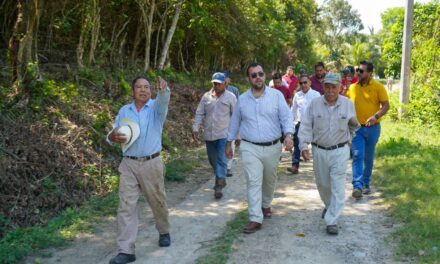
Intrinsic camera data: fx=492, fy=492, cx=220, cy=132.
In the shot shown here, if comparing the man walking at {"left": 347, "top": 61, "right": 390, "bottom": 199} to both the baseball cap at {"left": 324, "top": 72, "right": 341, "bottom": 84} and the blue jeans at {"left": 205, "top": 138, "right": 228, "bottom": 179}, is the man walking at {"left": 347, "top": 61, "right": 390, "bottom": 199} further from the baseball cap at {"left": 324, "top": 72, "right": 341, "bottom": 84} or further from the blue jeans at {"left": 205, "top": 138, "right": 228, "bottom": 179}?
the blue jeans at {"left": 205, "top": 138, "right": 228, "bottom": 179}

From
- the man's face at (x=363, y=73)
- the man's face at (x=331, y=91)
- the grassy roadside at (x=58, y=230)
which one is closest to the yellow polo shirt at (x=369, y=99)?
the man's face at (x=363, y=73)

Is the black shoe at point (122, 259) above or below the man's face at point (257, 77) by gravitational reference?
below

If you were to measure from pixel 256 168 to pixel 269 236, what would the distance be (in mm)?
821

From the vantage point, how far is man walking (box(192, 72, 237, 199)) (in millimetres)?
7784

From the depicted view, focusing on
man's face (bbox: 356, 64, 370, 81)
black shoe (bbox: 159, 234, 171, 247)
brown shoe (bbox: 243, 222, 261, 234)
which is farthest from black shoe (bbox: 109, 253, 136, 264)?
man's face (bbox: 356, 64, 370, 81)

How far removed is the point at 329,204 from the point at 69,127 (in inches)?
187

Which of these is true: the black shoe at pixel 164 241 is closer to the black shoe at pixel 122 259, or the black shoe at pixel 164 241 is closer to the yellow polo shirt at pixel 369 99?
the black shoe at pixel 122 259

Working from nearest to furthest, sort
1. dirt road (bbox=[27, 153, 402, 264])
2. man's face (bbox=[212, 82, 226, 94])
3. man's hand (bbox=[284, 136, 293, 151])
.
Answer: dirt road (bbox=[27, 153, 402, 264]), man's hand (bbox=[284, 136, 293, 151]), man's face (bbox=[212, 82, 226, 94])

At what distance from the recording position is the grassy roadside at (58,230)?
5.28 m

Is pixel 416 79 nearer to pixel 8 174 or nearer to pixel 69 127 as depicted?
pixel 69 127

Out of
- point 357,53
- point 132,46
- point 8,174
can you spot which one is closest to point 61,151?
point 8,174

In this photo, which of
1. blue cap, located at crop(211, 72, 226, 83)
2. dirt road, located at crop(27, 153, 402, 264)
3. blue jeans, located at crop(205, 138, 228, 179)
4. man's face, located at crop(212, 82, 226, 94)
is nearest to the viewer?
dirt road, located at crop(27, 153, 402, 264)

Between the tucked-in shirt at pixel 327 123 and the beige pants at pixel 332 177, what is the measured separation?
0.13 meters

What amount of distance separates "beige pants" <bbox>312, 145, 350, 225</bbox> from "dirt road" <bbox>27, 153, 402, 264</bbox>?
29 centimetres
